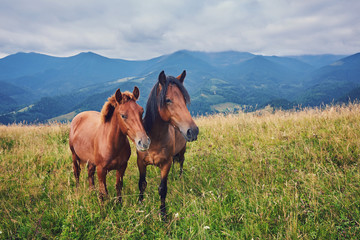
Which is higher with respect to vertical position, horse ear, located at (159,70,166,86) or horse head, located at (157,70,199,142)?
horse ear, located at (159,70,166,86)

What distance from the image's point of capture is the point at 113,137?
3588 millimetres

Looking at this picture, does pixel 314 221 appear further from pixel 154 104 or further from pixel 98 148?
pixel 98 148

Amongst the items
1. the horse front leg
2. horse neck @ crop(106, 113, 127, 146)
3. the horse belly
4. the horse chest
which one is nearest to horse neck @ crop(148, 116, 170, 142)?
the horse chest

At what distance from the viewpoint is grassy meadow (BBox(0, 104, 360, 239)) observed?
2.78 m

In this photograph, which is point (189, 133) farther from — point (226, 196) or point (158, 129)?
point (226, 196)

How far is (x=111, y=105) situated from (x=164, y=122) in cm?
115

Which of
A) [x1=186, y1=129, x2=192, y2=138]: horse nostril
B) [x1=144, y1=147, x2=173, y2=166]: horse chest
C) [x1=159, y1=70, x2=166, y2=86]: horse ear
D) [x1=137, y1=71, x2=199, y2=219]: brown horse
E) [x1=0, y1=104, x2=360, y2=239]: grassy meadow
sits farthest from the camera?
[x1=144, y1=147, x2=173, y2=166]: horse chest

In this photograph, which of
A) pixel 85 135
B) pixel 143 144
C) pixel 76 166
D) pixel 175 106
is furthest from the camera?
pixel 76 166

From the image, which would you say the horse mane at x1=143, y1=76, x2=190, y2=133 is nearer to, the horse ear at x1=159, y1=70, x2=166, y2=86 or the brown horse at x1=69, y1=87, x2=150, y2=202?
the horse ear at x1=159, y1=70, x2=166, y2=86

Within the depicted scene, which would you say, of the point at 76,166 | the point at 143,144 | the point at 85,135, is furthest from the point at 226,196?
the point at 76,166

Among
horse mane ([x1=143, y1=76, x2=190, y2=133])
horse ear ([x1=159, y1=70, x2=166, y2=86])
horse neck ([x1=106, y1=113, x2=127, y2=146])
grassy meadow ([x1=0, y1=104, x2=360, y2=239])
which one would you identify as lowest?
grassy meadow ([x1=0, y1=104, x2=360, y2=239])

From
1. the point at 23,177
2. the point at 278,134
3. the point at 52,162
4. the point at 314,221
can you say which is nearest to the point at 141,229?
the point at 314,221

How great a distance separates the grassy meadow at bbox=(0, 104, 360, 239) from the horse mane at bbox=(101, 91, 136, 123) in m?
1.51

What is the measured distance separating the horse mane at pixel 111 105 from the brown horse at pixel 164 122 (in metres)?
0.51
